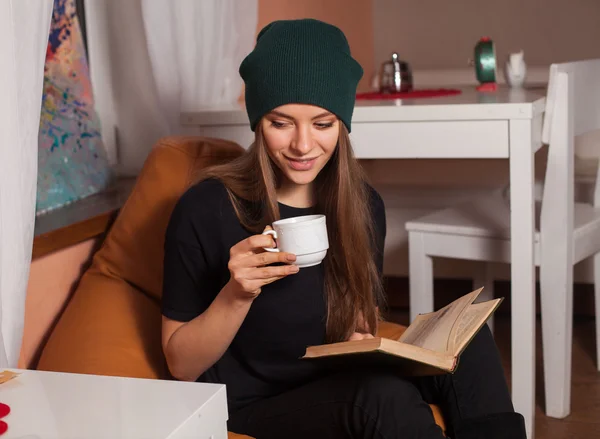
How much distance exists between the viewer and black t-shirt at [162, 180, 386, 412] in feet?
4.48

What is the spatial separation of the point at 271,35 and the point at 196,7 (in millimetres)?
847

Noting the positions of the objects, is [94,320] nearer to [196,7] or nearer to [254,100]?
[254,100]

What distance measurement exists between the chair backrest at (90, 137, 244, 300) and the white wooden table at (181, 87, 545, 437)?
1.57 feet

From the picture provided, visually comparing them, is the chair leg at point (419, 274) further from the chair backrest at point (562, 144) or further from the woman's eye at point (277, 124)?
the woman's eye at point (277, 124)

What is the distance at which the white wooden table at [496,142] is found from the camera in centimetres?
189

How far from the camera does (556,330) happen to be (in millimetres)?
2174

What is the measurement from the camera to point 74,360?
1394 mm

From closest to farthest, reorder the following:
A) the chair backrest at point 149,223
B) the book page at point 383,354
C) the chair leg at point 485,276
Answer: the book page at point 383,354, the chair backrest at point 149,223, the chair leg at point 485,276

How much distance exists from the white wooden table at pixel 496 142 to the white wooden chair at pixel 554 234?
0.05 m

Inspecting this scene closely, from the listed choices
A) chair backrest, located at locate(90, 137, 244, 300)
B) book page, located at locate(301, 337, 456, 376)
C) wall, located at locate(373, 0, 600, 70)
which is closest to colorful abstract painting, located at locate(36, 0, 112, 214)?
chair backrest, located at locate(90, 137, 244, 300)

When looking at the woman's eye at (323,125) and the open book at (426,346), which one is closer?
the open book at (426,346)

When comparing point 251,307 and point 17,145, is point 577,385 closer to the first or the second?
point 251,307

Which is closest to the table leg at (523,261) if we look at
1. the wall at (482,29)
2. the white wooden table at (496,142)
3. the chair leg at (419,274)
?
the white wooden table at (496,142)

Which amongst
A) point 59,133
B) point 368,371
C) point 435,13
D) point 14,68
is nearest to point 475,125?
point 368,371
